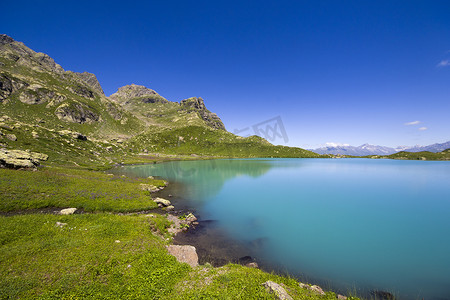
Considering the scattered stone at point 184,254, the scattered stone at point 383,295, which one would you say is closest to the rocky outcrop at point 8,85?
the scattered stone at point 184,254

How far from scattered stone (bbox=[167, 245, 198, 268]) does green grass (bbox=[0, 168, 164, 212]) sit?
16.0 m

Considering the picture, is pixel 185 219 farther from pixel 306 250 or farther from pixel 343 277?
pixel 343 277

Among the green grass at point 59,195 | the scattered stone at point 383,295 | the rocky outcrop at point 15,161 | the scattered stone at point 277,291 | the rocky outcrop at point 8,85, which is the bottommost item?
the scattered stone at point 383,295

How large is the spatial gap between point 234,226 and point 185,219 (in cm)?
857

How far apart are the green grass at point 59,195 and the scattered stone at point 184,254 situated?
15985 mm

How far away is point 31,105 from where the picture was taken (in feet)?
626

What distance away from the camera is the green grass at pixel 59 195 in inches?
1061

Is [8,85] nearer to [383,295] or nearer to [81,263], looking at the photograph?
[81,263]

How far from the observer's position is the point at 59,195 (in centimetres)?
3052

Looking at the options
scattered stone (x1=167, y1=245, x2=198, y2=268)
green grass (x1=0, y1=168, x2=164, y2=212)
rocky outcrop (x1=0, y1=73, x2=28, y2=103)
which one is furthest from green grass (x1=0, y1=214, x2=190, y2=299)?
rocky outcrop (x1=0, y1=73, x2=28, y2=103)

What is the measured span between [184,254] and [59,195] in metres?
28.6

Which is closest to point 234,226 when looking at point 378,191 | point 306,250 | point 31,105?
point 306,250

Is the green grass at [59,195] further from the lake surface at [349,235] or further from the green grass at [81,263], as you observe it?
the lake surface at [349,235]

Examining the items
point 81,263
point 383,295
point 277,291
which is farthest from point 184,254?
point 383,295
